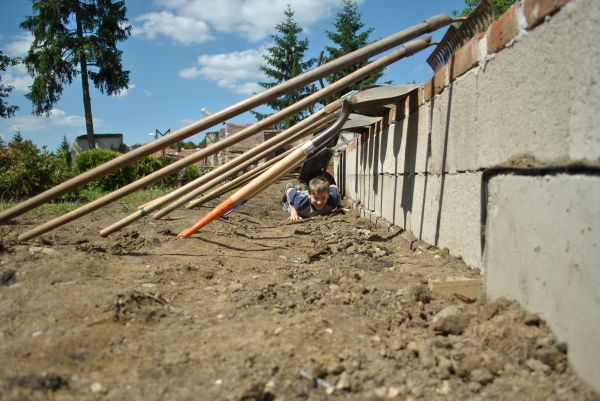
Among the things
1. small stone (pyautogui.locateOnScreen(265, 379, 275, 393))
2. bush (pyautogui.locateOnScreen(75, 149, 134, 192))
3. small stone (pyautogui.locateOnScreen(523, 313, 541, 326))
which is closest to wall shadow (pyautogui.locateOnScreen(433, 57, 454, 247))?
small stone (pyautogui.locateOnScreen(523, 313, 541, 326))

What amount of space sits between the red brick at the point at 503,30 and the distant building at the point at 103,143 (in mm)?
23472

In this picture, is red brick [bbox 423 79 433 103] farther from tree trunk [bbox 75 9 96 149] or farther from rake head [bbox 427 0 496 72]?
tree trunk [bbox 75 9 96 149]

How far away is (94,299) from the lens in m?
1.85

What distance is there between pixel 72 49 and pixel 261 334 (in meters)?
25.1

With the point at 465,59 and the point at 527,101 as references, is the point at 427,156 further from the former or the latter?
the point at 527,101

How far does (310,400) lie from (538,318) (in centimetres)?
81

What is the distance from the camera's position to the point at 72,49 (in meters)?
21.9

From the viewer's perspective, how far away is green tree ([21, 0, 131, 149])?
2158 centimetres

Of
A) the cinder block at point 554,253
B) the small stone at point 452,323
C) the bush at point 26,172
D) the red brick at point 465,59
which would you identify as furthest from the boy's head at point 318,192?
the bush at point 26,172

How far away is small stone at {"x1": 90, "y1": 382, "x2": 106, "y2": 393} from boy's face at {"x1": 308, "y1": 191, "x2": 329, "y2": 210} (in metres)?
4.18

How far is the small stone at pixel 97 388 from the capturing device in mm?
1242

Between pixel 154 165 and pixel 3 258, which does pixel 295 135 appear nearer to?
pixel 3 258

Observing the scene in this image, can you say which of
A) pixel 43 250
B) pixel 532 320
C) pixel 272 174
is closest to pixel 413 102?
pixel 272 174

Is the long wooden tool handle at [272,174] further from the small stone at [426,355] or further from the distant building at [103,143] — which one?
the distant building at [103,143]
